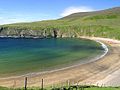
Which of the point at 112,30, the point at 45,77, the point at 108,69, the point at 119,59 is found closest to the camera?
the point at 45,77

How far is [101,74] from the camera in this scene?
64.8m

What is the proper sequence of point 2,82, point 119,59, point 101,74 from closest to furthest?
point 2,82, point 101,74, point 119,59

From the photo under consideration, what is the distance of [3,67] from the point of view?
234ft

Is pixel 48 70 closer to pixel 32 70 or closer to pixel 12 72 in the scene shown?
pixel 32 70

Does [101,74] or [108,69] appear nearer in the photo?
[101,74]

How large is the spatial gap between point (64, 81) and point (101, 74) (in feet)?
36.3

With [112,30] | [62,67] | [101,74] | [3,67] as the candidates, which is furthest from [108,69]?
[112,30]

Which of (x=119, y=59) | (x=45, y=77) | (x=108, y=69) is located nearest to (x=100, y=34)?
(x=119, y=59)

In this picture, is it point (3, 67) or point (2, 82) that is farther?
point (3, 67)

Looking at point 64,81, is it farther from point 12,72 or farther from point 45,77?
point 12,72

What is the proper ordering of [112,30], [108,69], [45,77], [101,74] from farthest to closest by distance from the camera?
[112,30] → [108,69] → [101,74] → [45,77]

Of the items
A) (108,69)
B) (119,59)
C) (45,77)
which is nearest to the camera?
(45,77)

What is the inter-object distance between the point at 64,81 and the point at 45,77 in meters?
4.74

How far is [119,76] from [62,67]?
1496 cm
